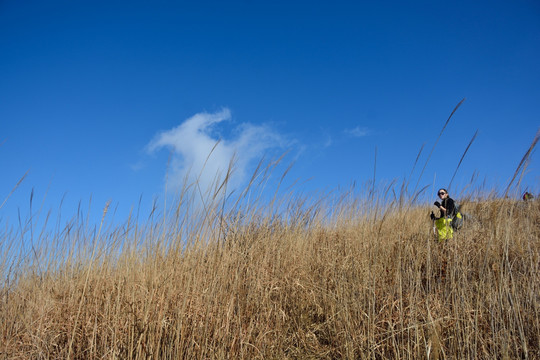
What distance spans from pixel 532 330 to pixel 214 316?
2.18 meters

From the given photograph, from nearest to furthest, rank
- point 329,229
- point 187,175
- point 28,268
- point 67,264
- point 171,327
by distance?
point 171,327 → point 187,175 → point 67,264 → point 28,268 → point 329,229

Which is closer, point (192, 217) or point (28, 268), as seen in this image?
point (192, 217)

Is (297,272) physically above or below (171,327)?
above

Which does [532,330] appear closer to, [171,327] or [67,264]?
[171,327]

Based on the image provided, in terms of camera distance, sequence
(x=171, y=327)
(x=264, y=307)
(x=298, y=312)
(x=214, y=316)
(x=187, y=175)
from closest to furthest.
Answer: (x=171, y=327) < (x=214, y=316) < (x=187, y=175) < (x=264, y=307) < (x=298, y=312)

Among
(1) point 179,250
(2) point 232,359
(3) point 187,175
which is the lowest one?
(2) point 232,359

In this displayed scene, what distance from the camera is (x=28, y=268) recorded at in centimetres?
336

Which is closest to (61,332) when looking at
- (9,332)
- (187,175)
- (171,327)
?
(9,332)

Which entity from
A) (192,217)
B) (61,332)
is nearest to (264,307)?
(192,217)

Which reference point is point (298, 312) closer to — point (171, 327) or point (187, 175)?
point (171, 327)

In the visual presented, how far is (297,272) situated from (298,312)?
470mm

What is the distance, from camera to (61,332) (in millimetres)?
2211

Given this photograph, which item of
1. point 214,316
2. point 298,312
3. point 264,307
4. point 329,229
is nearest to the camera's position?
point 214,316

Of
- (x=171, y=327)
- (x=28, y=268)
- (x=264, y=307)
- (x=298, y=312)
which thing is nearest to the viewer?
(x=171, y=327)
